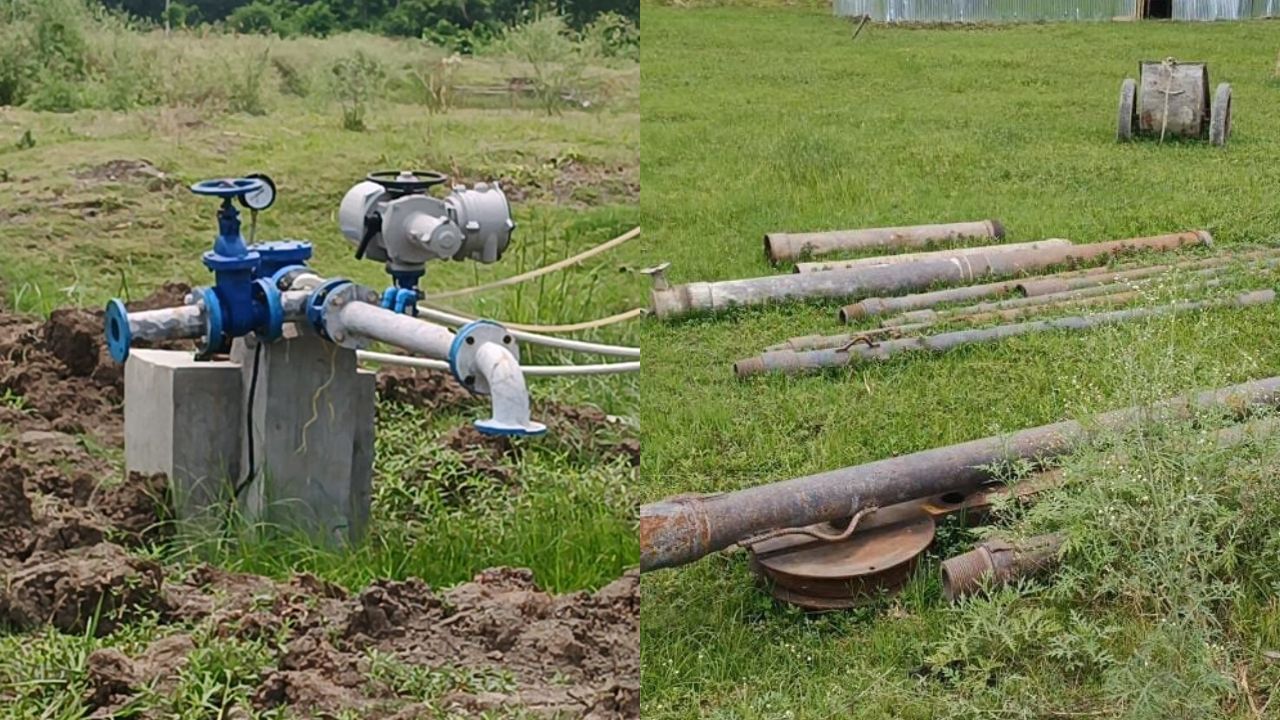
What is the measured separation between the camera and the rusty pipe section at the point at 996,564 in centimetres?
290

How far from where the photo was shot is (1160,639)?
2566 mm

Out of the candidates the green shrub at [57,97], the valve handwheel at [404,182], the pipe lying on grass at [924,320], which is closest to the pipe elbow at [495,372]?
the valve handwheel at [404,182]

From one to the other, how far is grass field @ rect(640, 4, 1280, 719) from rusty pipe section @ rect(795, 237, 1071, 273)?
0.78 ft

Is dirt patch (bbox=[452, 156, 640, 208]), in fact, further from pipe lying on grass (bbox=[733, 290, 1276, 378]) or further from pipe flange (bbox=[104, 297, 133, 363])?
pipe flange (bbox=[104, 297, 133, 363])

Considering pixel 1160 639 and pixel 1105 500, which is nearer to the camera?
pixel 1160 639

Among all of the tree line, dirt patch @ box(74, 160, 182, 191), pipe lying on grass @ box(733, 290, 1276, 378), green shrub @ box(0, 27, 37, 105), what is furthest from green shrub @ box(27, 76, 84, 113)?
pipe lying on grass @ box(733, 290, 1276, 378)

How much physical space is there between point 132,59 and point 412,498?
4.83m

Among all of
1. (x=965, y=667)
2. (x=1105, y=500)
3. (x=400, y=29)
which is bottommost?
(x=965, y=667)

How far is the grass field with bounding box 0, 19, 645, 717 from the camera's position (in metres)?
2.87

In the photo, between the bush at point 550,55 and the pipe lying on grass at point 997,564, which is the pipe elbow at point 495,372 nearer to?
the pipe lying on grass at point 997,564

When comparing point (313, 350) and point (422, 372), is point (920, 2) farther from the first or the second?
point (313, 350)

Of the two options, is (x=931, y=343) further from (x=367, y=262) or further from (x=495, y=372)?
(x=495, y=372)

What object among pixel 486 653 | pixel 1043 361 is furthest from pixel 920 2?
pixel 486 653

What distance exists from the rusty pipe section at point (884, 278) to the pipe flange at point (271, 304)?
2.17 metres
